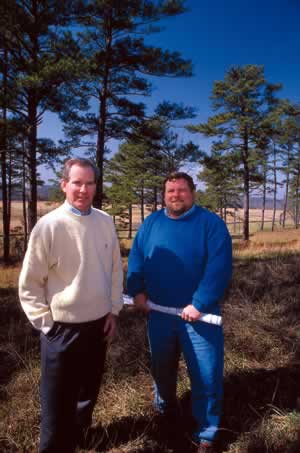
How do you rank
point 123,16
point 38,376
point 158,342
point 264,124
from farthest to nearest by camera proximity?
1. point 264,124
2. point 123,16
3. point 38,376
4. point 158,342

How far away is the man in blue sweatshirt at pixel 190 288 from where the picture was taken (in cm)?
213

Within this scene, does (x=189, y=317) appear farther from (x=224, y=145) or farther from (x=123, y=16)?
(x=224, y=145)

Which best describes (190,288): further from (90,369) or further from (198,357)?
(90,369)

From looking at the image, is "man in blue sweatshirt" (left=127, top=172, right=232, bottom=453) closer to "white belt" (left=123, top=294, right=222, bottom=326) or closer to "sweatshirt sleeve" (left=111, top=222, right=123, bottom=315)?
"white belt" (left=123, top=294, right=222, bottom=326)

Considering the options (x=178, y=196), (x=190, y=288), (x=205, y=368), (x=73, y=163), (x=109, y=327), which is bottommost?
(x=205, y=368)

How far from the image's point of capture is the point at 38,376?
2953mm

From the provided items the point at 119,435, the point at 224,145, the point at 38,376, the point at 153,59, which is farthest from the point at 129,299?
the point at 224,145

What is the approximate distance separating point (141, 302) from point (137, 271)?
24 cm

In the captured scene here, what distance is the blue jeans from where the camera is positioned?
7.11 feet

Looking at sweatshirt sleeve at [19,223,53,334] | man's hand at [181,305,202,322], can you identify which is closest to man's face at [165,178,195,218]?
man's hand at [181,305,202,322]

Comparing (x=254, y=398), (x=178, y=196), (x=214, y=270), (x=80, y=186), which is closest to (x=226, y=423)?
(x=254, y=398)

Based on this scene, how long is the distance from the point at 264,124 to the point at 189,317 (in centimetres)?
2213

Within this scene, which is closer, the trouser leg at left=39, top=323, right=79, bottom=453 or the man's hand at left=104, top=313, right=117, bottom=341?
the trouser leg at left=39, top=323, right=79, bottom=453

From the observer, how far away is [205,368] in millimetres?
2168
